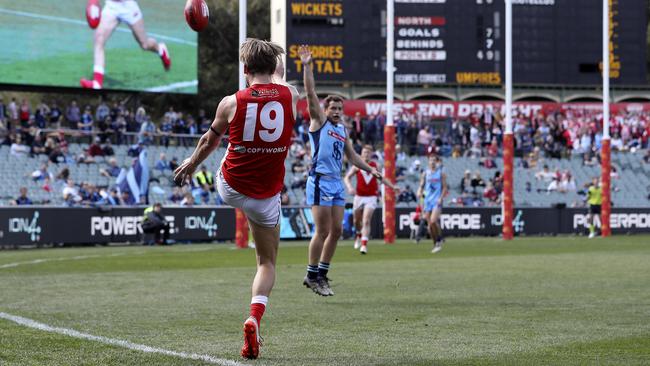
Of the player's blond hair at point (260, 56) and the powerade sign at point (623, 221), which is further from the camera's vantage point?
the powerade sign at point (623, 221)

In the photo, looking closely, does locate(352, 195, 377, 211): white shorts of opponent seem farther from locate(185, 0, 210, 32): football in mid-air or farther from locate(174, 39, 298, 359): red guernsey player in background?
locate(174, 39, 298, 359): red guernsey player in background

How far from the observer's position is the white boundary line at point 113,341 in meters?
7.82

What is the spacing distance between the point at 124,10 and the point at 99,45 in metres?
1.60

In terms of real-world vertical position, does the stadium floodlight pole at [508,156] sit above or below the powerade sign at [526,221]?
above

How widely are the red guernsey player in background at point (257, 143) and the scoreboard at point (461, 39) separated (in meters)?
34.1

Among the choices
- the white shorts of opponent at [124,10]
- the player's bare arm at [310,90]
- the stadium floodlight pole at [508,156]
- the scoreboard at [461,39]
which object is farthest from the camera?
the scoreboard at [461,39]

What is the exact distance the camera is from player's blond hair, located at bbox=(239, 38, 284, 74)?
323 inches

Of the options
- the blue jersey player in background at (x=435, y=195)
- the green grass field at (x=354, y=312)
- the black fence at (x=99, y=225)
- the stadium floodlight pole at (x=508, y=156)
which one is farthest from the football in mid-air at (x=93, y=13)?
the green grass field at (x=354, y=312)

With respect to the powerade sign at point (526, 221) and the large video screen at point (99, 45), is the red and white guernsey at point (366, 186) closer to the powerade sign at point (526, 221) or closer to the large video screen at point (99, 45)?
the powerade sign at point (526, 221)

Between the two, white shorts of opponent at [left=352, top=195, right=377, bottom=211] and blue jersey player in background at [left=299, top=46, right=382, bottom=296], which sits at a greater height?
blue jersey player in background at [left=299, top=46, right=382, bottom=296]

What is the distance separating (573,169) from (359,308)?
36.0 m

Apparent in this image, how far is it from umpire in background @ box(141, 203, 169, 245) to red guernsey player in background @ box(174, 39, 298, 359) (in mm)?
23417

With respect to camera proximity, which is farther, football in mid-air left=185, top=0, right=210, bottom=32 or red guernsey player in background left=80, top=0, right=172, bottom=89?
red guernsey player in background left=80, top=0, right=172, bottom=89

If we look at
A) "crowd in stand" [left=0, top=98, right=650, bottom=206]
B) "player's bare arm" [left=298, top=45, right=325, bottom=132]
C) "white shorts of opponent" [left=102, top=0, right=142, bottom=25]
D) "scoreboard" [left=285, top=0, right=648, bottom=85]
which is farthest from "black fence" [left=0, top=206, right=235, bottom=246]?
"player's bare arm" [left=298, top=45, right=325, bottom=132]
